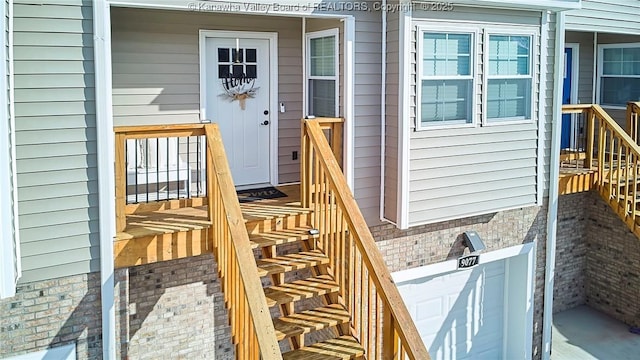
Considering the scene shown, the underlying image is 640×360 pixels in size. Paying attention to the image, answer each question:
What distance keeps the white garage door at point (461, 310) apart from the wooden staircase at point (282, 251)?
217 centimetres

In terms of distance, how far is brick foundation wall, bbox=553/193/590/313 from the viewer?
9789mm

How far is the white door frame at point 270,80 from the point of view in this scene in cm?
699

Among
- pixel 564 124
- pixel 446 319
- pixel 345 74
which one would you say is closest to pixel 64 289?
pixel 345 74

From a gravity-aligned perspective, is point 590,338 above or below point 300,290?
below

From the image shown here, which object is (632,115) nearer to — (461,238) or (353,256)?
(461,238)

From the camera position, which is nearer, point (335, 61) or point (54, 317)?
point (54, 317)

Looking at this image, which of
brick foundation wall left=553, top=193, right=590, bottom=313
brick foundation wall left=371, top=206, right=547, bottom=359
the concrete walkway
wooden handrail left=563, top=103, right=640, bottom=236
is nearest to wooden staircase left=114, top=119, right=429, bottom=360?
brick foundation wall left=371, top=206, right=547, bottom=359

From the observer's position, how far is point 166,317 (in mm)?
6035

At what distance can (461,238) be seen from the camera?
758 centimetres

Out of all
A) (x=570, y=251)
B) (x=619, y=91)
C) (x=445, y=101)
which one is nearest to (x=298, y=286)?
(x=445, y=101)

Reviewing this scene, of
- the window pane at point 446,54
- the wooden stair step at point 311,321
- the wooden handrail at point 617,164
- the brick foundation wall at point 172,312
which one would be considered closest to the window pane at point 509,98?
the window pane at point 446,54

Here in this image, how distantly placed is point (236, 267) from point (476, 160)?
3621 mm

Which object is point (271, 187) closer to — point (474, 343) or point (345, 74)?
point (345, 74)

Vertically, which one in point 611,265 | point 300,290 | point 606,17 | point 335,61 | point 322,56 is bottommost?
point 611,265
